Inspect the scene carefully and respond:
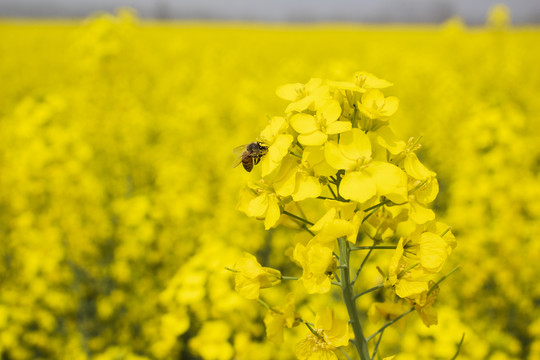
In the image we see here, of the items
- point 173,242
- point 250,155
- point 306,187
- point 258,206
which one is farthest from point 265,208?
point 173,242

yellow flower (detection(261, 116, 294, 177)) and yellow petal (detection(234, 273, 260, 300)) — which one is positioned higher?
yellow flower (detection(261, 116, 294, 177))

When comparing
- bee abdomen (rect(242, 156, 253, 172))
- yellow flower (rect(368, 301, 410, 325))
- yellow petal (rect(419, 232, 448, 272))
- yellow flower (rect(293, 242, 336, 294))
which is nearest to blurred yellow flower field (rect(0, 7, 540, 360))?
bee abdomen (rect(242, 156, 253, 172))

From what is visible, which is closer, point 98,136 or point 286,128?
point 286,128

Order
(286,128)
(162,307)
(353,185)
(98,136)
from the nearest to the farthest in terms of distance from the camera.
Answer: (353,185) → (286,128) → (162,307) → (98,136)

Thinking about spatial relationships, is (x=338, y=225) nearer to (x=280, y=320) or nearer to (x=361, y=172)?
(x=361, y=172)

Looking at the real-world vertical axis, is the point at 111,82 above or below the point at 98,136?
above

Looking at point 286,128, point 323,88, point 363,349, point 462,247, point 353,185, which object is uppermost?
point 323,88

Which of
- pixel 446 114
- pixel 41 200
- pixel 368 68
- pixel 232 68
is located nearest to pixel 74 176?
pixel 41 200

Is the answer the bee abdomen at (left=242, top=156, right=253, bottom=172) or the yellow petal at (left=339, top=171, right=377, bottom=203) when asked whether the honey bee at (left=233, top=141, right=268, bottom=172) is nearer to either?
the bee abdomen at (left=242, top=156, right=253, bottom=172)

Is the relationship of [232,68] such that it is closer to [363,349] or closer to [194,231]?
[194,231]
